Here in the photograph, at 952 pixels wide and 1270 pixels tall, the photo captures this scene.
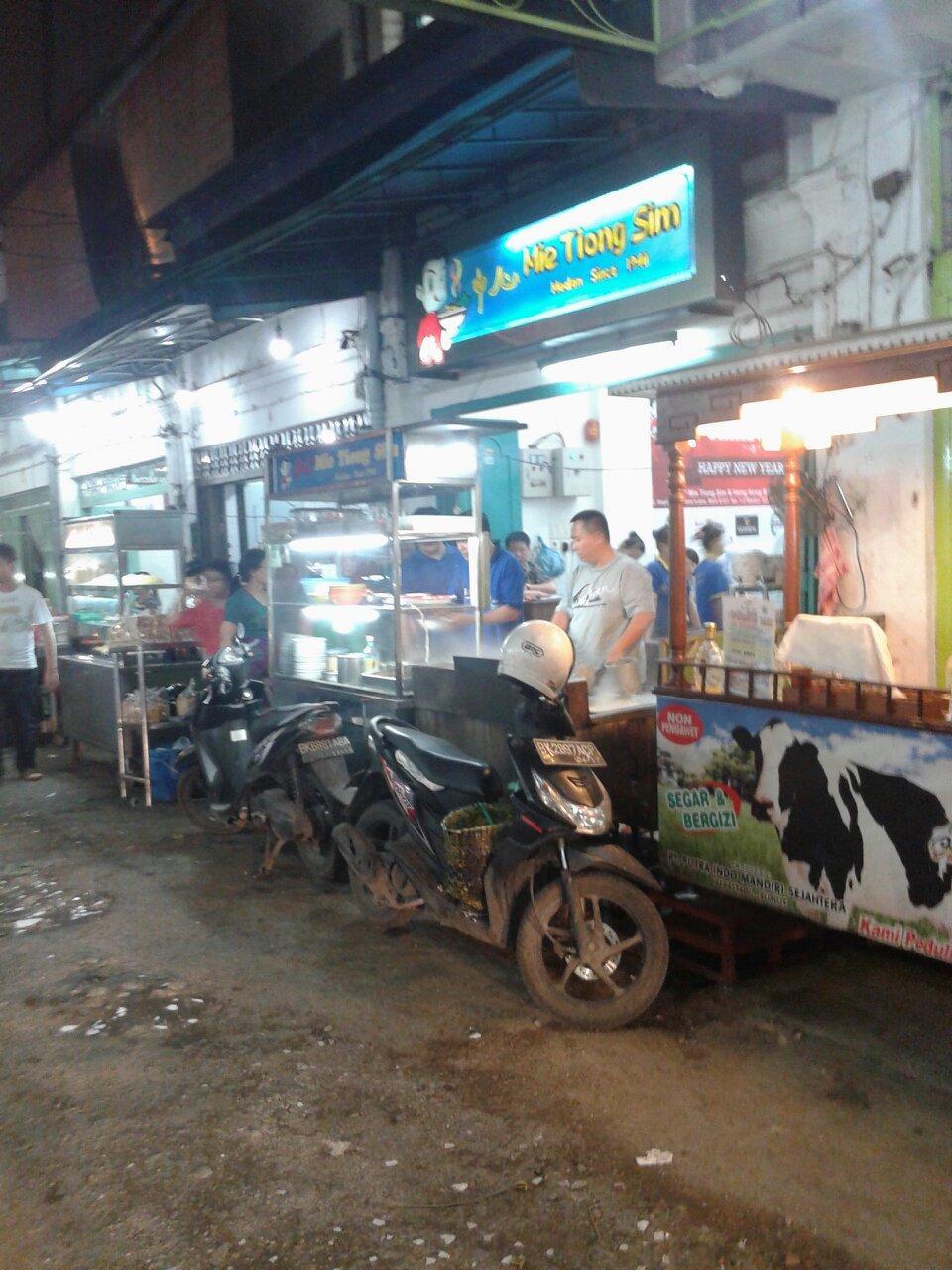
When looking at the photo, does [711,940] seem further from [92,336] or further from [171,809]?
[92,336]

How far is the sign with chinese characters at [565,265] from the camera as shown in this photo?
255 inches

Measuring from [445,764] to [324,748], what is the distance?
1.45 metres

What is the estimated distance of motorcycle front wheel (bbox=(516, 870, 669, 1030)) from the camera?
13.1 ft

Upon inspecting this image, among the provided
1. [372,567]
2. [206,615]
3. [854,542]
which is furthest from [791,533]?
[206,615]

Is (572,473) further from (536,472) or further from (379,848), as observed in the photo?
(379,848)

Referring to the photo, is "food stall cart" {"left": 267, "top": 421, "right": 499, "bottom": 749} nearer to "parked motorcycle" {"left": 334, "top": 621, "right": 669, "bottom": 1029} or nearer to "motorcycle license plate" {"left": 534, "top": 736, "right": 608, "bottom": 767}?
"parked motorcycle" {"left": 334, "top": 621, "right": 669, "bottom": 1029}

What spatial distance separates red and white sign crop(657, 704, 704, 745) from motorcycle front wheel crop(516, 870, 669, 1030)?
877 millimetres

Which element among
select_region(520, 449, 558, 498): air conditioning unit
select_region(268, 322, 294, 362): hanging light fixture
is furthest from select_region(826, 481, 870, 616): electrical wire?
select_region(268, 322, 294, 362): hanging light fixture

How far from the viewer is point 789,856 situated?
4.32 meters

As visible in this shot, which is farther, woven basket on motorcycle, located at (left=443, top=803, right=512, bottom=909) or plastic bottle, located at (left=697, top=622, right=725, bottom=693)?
plastic bottle, located at (left=697, top=622, right=725, bottom=693)

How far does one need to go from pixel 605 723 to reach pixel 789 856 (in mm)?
1238

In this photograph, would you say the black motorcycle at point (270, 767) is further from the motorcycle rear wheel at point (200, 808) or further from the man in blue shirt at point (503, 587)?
the man in blue shirt at point (503, 587)

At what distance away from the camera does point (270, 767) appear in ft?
20.2

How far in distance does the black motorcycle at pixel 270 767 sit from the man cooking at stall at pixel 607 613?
155 centimetres
